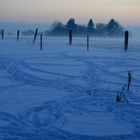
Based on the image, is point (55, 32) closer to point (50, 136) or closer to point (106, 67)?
point (106, 67)

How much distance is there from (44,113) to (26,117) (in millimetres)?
598

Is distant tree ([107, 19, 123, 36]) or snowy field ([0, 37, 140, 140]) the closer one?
snowy field ([0, 37, 140, 140])

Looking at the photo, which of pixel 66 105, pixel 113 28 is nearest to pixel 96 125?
pixel 66 105

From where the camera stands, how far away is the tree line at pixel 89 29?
283 feet

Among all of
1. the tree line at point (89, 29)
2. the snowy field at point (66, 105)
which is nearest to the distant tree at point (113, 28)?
the tree line at point (89, 29)

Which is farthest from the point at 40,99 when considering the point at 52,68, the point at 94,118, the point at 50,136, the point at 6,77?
the point at 52,68

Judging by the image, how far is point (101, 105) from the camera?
10.6 meters

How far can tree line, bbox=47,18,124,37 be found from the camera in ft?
283

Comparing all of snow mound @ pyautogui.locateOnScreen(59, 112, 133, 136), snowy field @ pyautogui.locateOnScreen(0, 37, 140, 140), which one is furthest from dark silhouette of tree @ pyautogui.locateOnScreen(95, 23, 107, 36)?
snow mound @ pyautogui.locateOnScreen(59, 112, 133, 136)

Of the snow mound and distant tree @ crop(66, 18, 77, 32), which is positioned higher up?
distant tree @ crop(66, 18, 77, 32)

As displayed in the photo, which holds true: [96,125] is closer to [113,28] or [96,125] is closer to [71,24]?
[71,24]

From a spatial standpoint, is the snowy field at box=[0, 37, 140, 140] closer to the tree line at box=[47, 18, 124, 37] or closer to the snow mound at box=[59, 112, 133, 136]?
→ the snow mound at box=[59, 112, 133, 136]

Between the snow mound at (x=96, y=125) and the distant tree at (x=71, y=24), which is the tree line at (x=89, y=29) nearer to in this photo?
the distant tree at (x=71, y=24)

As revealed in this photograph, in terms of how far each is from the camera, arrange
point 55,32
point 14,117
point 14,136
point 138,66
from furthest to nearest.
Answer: point 55,32
point 138,66
point 14,117
point 14,136
